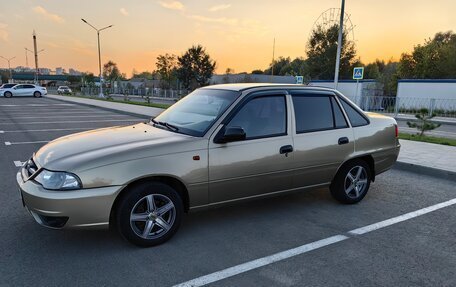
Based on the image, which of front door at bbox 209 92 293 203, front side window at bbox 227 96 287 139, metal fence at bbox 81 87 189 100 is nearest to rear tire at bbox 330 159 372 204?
front door at bbox 209 92 293 203

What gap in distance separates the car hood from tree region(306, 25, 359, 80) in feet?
141

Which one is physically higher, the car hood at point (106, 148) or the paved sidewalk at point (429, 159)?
the car hood at point (106, 148)

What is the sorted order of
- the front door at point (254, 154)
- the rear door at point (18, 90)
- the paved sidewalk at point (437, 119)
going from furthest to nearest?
the rear door at point (18, 90) < the paved sidewalk at point (437, 119) < the front door at point (254, 154)

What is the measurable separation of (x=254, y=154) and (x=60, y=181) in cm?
202

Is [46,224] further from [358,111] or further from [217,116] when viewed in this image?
[358,111]

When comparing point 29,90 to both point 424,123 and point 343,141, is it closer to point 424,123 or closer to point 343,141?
point 424,123

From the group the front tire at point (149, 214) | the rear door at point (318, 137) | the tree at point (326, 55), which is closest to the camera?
the front tire at point (149, 214)

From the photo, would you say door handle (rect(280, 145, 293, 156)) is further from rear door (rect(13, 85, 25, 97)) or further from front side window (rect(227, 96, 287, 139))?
rear door (rect(13, 85, 25, 97))

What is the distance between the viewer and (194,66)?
40562 mm

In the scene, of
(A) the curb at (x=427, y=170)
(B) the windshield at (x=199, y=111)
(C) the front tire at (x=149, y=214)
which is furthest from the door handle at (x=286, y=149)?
(A) the curb at (x=427, y=170)

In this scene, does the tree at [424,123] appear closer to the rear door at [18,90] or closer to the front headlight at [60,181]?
the front headlight at [60,181]

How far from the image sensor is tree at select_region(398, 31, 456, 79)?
3402 cm

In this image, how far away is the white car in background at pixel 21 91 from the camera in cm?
3575

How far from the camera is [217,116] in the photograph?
404 cm
